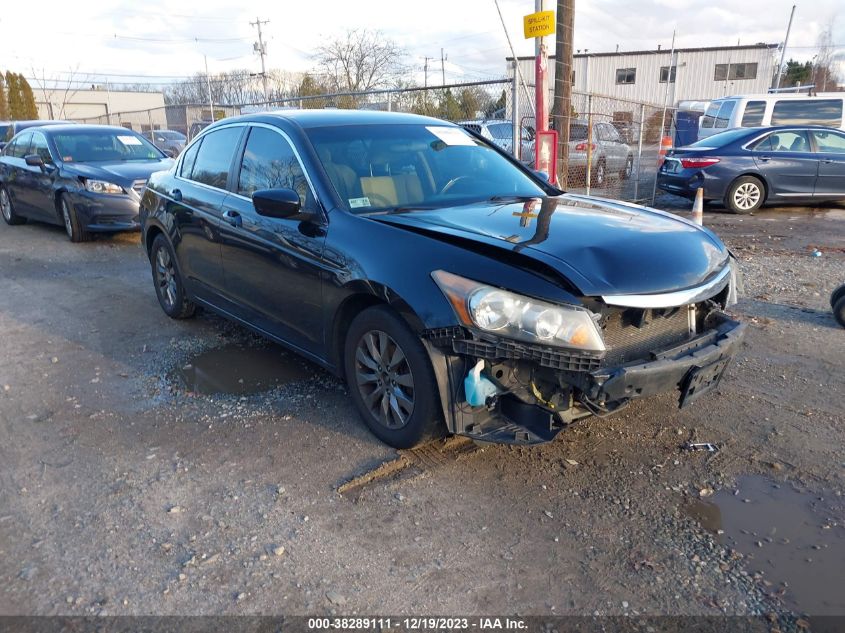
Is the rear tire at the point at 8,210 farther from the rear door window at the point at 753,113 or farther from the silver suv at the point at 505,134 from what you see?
the rear door window at the point at 753,113

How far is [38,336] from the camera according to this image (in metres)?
5.46

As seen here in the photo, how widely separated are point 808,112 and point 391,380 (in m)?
14.2

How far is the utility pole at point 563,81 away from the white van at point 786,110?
5.36 m

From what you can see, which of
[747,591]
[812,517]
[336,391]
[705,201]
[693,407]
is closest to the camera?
[747,591]

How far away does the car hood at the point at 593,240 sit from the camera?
2914mm

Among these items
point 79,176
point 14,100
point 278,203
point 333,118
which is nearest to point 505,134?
point 79,176

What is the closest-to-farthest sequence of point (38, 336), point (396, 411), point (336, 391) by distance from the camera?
point (396, 411)
point (336, 391)
point (38, 336)

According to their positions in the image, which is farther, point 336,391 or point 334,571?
point 336,391

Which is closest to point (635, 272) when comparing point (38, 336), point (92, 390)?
point (92, 390)

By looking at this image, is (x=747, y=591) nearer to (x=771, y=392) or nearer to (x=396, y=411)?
(x=396, y=411)

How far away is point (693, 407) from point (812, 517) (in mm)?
1108

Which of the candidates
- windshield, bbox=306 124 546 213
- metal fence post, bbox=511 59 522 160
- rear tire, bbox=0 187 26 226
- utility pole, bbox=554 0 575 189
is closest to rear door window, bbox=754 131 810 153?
utility pole, bbox=554 0 575 189

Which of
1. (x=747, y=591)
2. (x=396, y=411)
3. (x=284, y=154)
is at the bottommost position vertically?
(x=747, y=591)

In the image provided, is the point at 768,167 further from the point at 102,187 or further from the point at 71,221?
the point at 71,221
